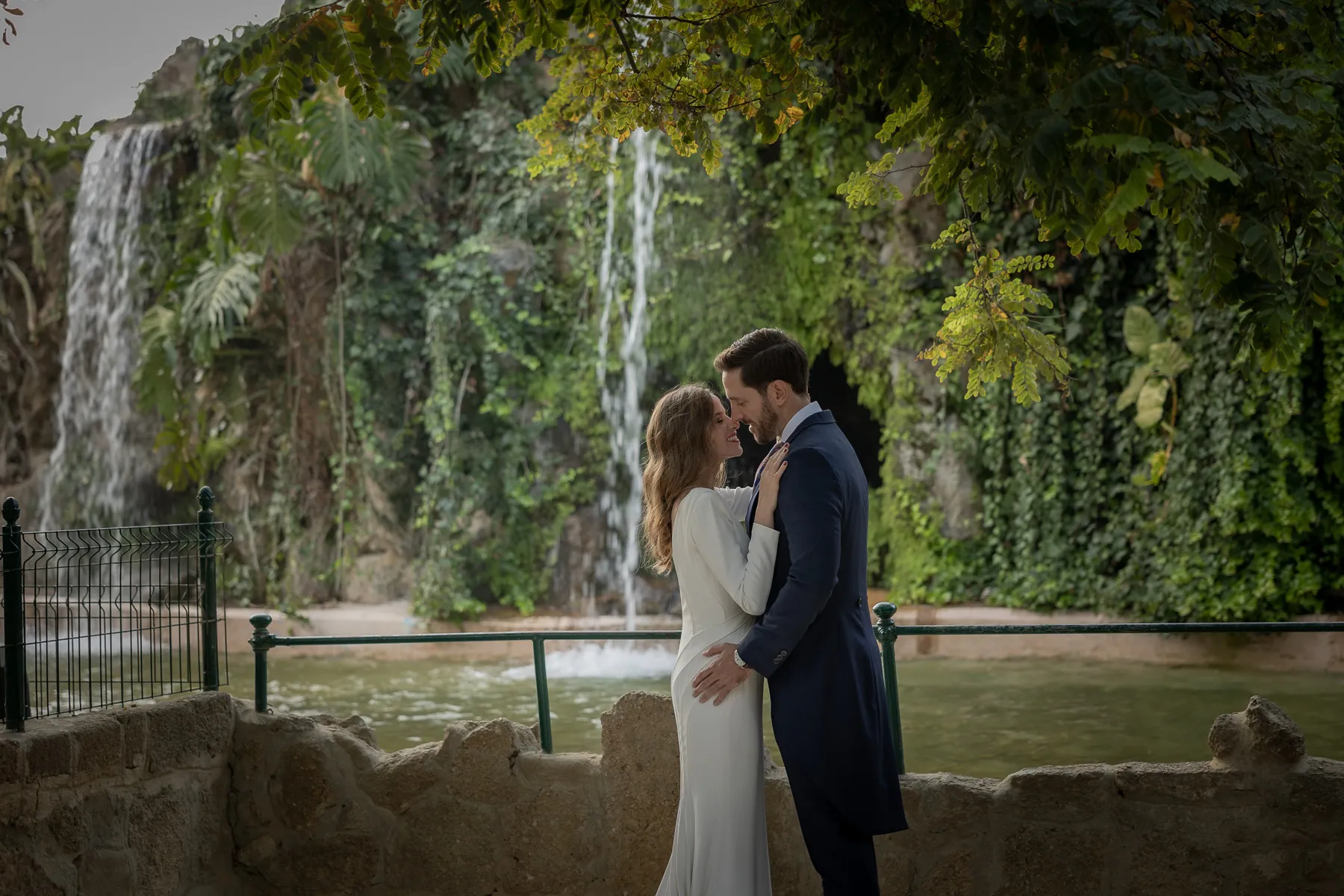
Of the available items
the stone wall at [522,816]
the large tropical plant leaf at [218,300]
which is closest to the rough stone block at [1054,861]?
the stone wall at [522,816]

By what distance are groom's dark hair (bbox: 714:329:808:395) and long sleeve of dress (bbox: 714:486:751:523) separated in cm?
32

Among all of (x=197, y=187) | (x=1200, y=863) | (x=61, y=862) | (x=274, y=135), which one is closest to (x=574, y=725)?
(x=61, y=862)

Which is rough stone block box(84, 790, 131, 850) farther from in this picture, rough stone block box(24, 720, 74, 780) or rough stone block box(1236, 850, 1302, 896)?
rough stone block box(1236, 850, 1302, 896)

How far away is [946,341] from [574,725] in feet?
13.3

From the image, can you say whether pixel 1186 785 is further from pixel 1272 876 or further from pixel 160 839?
pixel 160 839

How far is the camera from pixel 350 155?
10.9 m

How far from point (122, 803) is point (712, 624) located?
214 centimetres

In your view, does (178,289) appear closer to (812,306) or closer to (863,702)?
(812,306)

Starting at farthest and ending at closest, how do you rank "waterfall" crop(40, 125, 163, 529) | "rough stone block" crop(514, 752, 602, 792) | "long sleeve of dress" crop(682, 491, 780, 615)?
1. "waterfall" crop(40, 125, 163, 529)
2. "rough stone block" crop(514, 752, 602, 792)
3. "long sleeve of dress" crop(682, 491, 780, 615)

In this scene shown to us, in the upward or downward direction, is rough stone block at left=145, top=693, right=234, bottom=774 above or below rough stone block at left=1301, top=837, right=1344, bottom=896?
above

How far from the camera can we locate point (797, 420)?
322cm

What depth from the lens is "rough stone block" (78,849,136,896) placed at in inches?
151

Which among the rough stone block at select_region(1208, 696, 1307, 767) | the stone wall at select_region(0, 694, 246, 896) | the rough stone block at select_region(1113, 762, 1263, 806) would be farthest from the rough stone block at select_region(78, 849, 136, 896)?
the rough stone block at select_region(1208, 696, 1307, 767)

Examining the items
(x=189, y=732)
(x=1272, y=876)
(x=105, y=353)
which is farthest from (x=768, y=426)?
(x=105, y=353)
